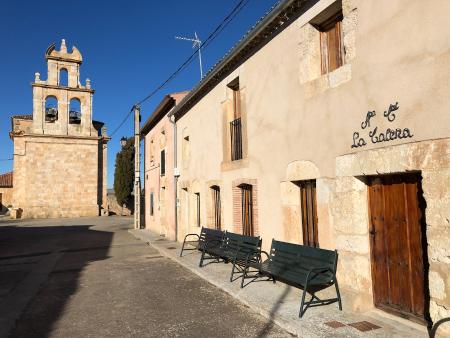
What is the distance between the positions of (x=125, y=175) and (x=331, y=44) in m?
29.5

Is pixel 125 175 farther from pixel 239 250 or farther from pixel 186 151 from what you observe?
pixel 239 250

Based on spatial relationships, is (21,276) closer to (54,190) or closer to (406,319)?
(406,319)

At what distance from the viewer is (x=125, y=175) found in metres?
33.3

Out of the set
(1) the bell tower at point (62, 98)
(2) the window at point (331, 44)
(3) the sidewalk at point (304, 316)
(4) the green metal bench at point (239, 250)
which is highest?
(1) the bell tower at point (62, 98)

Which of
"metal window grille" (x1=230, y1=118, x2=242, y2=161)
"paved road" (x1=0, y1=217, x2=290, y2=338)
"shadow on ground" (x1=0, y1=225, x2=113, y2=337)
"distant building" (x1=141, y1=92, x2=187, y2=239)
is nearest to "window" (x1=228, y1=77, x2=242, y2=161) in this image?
"metal window grille" (x1=230, y1=118, x2=242, y2=161)

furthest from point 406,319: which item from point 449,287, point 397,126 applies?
point 397,126

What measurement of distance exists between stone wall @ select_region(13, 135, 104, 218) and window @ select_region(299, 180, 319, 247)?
2853 centimetres

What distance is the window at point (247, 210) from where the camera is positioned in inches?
328

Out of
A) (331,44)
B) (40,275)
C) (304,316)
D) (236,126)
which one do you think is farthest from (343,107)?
(40,275)

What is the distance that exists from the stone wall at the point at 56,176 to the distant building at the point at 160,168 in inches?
535

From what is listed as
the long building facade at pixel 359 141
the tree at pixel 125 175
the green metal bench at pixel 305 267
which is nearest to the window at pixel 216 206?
the long building facade at pixel 359 141

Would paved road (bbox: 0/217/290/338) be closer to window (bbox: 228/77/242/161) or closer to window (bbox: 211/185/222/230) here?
window (bbox: 211/185/222/230)

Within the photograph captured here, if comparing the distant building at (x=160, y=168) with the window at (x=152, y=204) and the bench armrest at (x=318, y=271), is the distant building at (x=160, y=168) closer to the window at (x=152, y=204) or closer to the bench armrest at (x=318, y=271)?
the window at (x=152, y=204)

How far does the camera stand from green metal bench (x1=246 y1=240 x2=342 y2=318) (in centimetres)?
480
